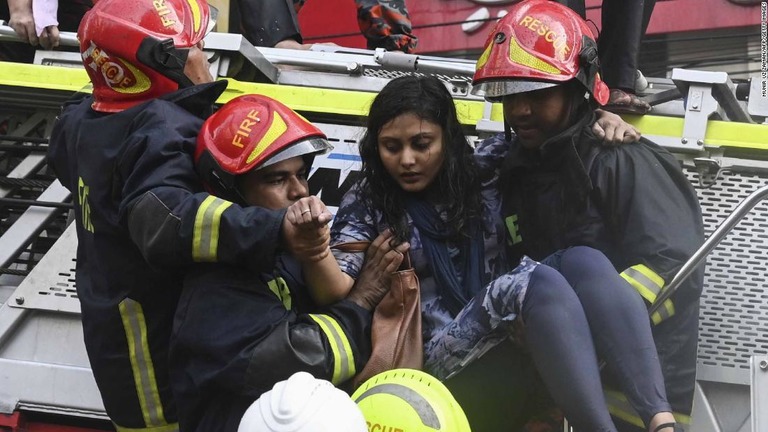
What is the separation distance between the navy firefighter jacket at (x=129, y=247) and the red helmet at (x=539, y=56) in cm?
85

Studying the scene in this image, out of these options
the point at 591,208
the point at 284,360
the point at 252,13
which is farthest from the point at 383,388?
the point at 252,13

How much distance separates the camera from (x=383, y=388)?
130 inches

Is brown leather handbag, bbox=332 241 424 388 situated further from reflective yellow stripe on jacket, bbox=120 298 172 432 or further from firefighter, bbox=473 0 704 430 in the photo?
reflective yellow stripe on jacket, bbox=120 298 172 432

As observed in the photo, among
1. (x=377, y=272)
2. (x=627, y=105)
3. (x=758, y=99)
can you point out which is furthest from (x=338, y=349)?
(x=758, y=99)

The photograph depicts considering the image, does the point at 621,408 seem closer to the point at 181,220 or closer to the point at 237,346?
the point at 237,346

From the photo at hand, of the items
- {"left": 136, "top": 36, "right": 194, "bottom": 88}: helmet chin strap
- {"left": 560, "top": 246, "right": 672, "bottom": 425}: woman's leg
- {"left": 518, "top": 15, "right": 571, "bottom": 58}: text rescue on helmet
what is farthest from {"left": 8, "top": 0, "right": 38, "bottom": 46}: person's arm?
{"left": 560, "top": 246, "right": 672, "bottom": 425}: woman's leg

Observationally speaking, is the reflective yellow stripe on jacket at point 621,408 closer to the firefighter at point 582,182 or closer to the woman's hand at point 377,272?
the firefighter at point 582,182

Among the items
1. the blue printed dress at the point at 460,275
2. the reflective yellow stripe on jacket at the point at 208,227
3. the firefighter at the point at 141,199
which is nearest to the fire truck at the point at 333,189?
the blue printed dress at the point at 460,275

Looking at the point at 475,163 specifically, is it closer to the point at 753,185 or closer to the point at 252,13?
the point at 753,185

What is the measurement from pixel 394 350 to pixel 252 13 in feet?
8.19

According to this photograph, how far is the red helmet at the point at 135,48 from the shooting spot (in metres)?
3.86

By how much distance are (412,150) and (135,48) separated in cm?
89

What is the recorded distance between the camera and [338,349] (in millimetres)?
3537

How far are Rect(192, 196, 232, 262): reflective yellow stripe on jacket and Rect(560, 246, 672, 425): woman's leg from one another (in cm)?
98
